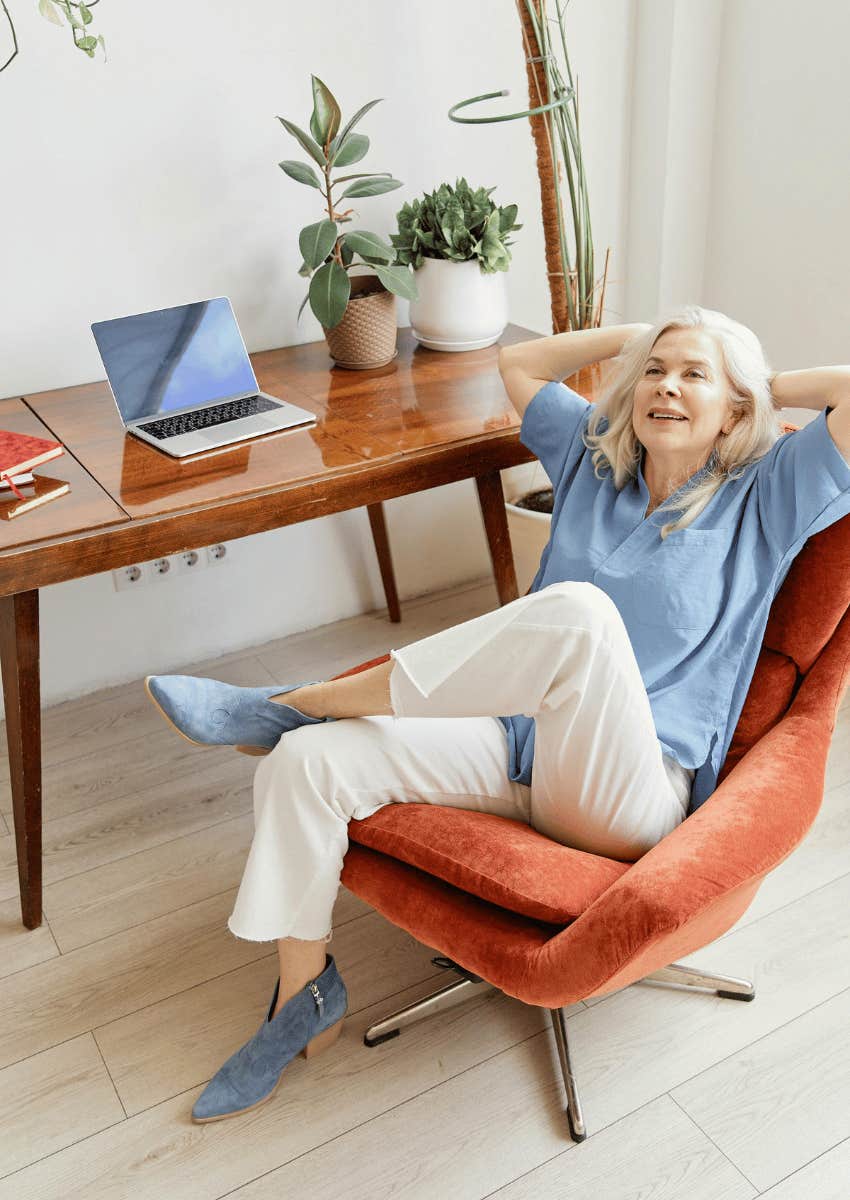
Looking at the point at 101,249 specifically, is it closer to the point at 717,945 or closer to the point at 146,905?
the point at 146,905

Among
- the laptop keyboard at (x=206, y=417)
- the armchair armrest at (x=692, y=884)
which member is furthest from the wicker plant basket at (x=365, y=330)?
the armchair armrest at (x=692, y=884)

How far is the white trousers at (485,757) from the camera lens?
4.32 ft

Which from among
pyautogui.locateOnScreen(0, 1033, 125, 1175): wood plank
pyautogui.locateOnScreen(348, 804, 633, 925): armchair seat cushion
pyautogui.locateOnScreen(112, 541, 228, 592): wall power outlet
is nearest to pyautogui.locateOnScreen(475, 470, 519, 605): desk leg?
pyautogui.locateOnScreen(112, 541, 228, 592): wall power outlet

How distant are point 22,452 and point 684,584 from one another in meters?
1.03

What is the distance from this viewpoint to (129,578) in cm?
237

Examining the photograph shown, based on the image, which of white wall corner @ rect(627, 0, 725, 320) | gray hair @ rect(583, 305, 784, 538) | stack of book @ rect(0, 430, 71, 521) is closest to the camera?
gray hair @ rect(583, 305, 784, 538)

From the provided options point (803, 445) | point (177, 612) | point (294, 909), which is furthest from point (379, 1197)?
point (177, 612)

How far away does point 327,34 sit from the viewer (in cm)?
217

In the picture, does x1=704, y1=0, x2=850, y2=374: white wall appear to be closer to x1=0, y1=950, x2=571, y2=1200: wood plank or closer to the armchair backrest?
the armchair backrest

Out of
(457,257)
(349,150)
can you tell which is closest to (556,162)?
(457,257)

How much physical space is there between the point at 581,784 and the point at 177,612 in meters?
1.36

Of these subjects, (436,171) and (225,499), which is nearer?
(225,499)

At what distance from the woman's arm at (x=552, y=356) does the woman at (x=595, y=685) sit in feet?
0.40

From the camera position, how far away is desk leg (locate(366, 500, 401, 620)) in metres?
2.52
